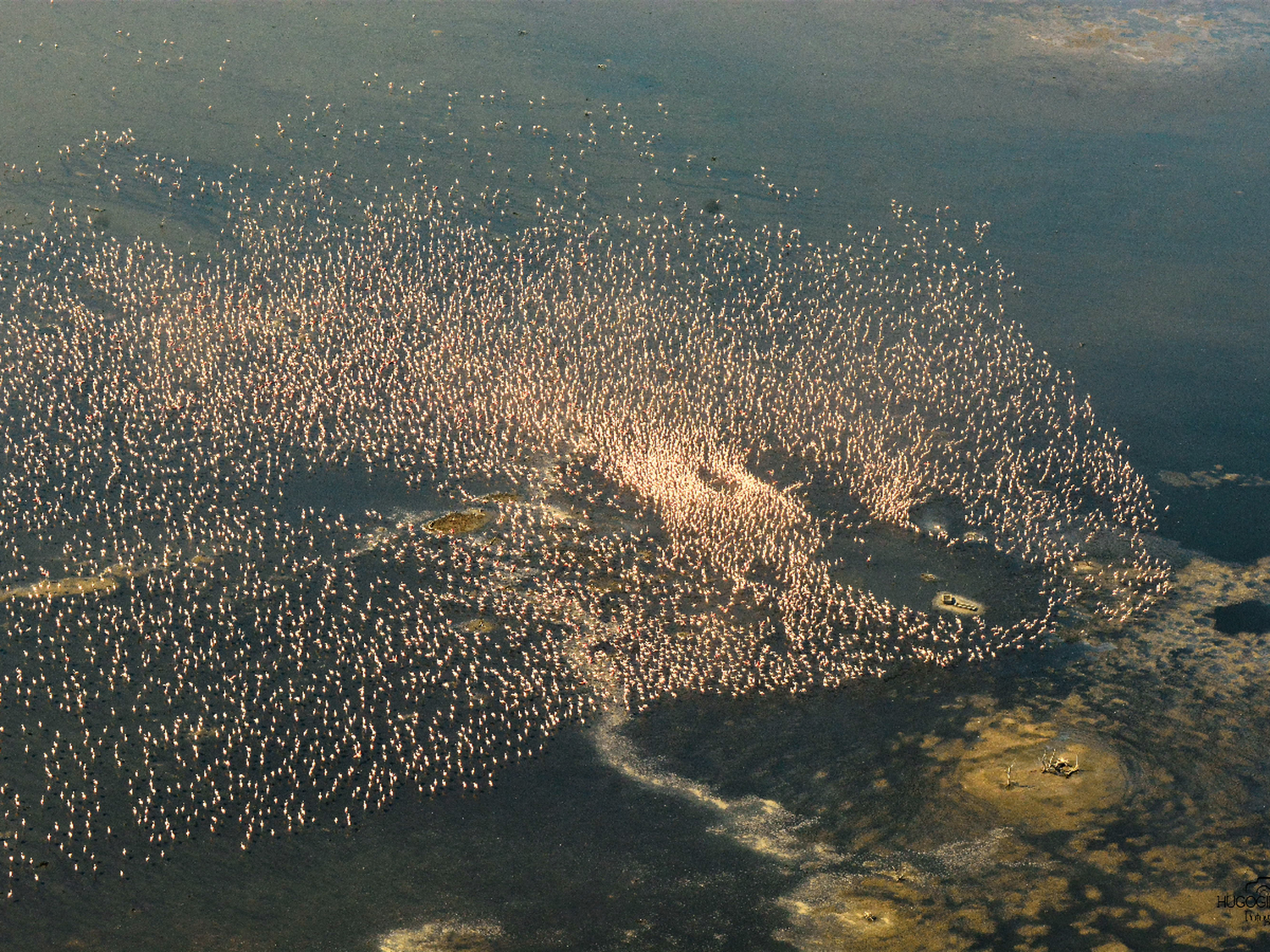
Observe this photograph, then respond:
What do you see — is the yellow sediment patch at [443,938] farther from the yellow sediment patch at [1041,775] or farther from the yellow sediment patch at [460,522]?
the yellow sediment patch at [460,522]

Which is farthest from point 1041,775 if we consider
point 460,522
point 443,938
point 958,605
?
point 460,522

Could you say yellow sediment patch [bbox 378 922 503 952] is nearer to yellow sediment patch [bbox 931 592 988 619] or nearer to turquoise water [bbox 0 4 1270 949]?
turquoise water [bbox 0 4 1270 949]

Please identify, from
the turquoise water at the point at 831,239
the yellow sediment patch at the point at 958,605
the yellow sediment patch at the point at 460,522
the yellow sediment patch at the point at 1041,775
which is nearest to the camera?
the turquoise water at the point at 831,239

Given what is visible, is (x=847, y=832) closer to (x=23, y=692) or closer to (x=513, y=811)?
(x=513, y=811)

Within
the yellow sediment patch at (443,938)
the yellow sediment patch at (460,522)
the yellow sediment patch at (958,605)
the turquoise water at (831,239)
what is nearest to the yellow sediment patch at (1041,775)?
the turquoise water at (831,239)

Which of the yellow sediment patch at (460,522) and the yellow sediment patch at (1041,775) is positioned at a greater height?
the yellow sediment patch at (460,522)

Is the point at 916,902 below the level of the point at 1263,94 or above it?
below

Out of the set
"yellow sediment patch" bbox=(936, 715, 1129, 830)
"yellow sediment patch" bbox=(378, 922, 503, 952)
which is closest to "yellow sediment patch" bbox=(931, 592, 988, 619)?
"yellow sediment patch" bbox=(936, 715, 1129, 830)

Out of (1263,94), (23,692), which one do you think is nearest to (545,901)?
(23,692)
